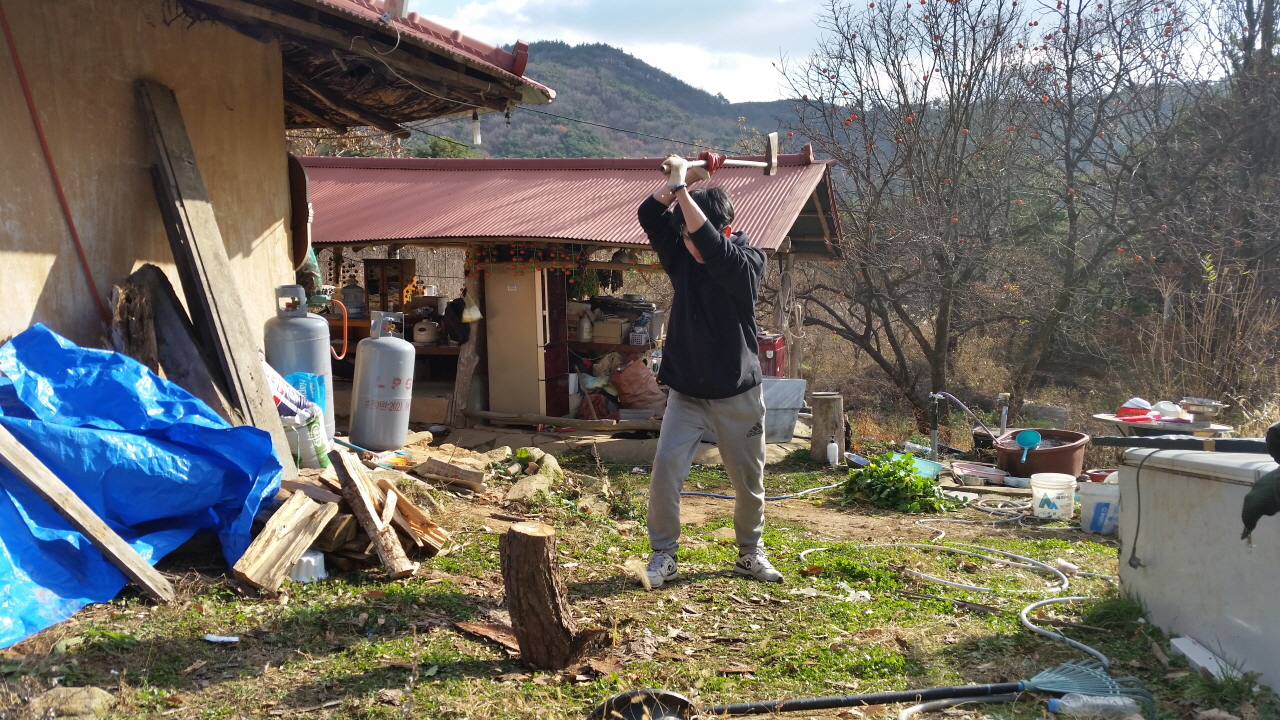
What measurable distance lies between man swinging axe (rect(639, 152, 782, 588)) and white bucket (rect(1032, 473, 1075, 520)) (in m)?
3.84

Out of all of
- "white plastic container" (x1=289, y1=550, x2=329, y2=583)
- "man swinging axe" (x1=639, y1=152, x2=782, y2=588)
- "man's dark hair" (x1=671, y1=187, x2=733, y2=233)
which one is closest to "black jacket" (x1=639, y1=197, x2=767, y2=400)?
"man swinging axe" (x1=639, y1=152, x2=782, y2=588)

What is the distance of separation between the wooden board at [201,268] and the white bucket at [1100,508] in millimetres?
5844

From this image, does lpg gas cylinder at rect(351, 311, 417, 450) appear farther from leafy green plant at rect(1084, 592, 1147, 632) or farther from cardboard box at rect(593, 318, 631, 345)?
leafy green plant at rect(1084, 592, 1147, 632)

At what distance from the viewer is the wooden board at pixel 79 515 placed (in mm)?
3789

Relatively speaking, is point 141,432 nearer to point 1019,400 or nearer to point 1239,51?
point 1019,400

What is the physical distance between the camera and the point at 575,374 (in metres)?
11.6

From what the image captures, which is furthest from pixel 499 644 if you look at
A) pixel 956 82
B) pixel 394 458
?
pixel 956 82

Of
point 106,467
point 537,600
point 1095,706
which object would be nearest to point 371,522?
point 106,467

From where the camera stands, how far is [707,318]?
4707 millimetres

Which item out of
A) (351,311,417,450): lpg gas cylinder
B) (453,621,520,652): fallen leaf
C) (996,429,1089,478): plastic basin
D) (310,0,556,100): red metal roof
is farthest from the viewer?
(996,429,1089,478): plastic basin

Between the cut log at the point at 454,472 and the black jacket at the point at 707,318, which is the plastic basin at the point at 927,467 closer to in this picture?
the cut log at the point at 454,472

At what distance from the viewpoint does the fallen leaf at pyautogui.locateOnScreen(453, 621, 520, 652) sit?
3877 millimetres

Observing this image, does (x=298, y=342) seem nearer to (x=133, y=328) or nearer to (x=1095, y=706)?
(x=133, y=328)

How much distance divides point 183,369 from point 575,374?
6.44 meters
